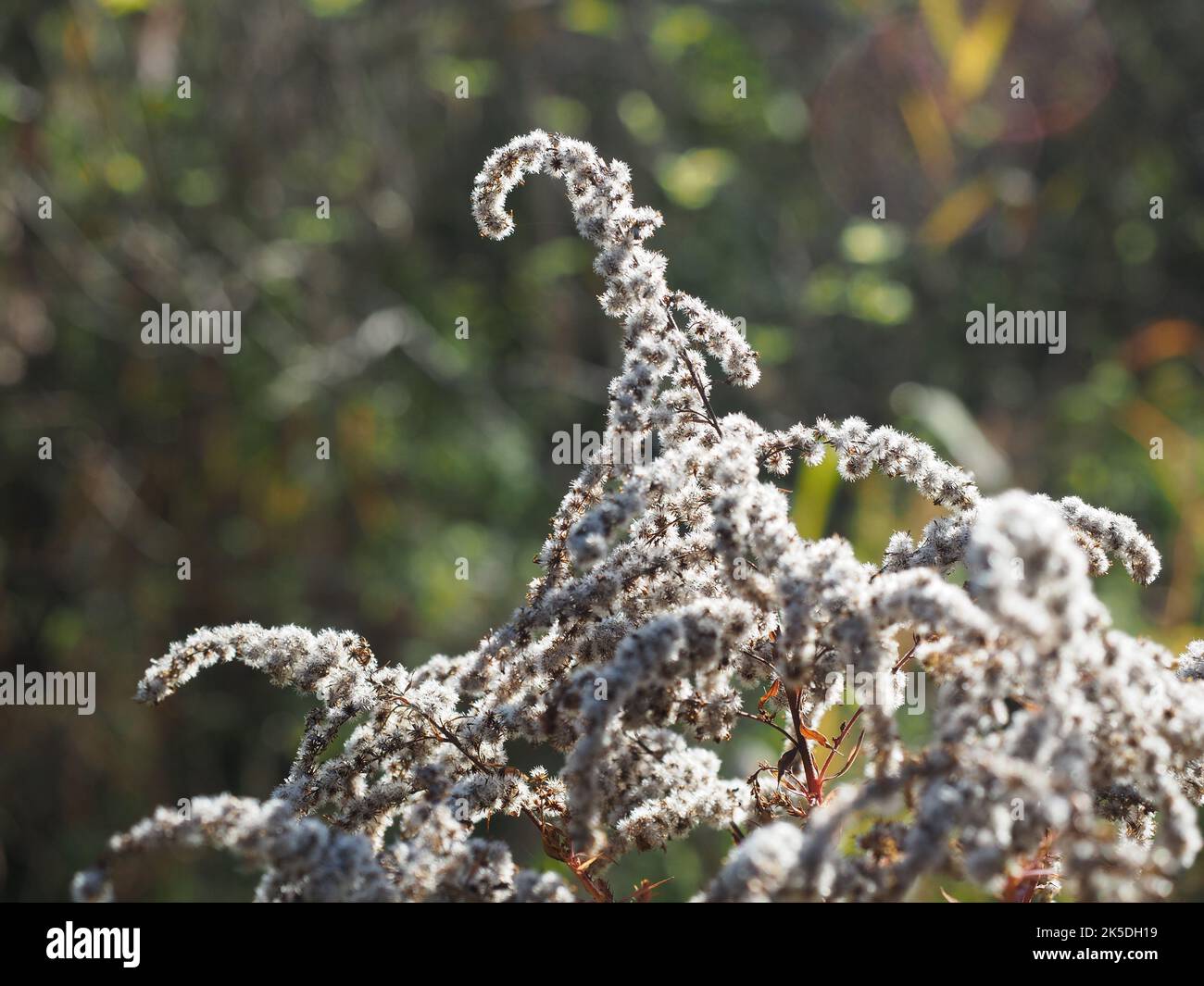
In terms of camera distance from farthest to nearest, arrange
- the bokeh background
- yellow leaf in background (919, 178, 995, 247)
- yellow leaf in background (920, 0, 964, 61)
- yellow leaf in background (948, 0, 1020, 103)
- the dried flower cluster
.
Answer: yellow leaf in background (919, 178, 995, 247) < the bokeh background < yellow leaf in background (920, 0, 964, 61) < yellow leaf in background (948, 0, 1020, 103) < the dried flower cluster

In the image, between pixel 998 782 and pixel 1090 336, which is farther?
pixel 1090 336

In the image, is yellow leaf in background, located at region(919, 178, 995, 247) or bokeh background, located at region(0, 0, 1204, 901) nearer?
bokeh background, located at region(0, 0, 1204, 901)

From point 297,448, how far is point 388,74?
219 centimetres

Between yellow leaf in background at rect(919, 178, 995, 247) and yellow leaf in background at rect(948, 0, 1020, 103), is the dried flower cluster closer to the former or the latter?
yellow leaf in background at rect(948, 0, 1020, 103)

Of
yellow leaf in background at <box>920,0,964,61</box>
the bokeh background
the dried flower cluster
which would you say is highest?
yellow leaf in background at <box>920,0,964,61</box>

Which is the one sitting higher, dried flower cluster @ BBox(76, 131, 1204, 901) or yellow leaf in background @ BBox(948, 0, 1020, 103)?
yellow leaf in background @ BBox(948, 0, 1020, 103)

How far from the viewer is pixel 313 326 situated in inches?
232

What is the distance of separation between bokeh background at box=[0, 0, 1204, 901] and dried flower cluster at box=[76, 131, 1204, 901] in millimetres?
3994

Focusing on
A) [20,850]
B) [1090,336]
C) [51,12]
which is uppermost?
[51,12]

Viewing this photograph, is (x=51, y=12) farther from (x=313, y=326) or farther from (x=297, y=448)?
(x=297, y=448)

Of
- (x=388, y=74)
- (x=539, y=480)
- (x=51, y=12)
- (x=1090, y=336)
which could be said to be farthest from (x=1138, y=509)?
(x=51, y=12)

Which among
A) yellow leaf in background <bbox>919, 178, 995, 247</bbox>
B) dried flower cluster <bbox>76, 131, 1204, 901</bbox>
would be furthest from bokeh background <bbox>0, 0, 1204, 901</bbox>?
dried flower cluster <bbox>76, 131, 1204, 901</bbox>

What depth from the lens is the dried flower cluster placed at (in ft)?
2.67

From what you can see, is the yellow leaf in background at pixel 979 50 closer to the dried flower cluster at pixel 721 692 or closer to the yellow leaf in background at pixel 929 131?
the yellow leaf in background at pixel 929 131
